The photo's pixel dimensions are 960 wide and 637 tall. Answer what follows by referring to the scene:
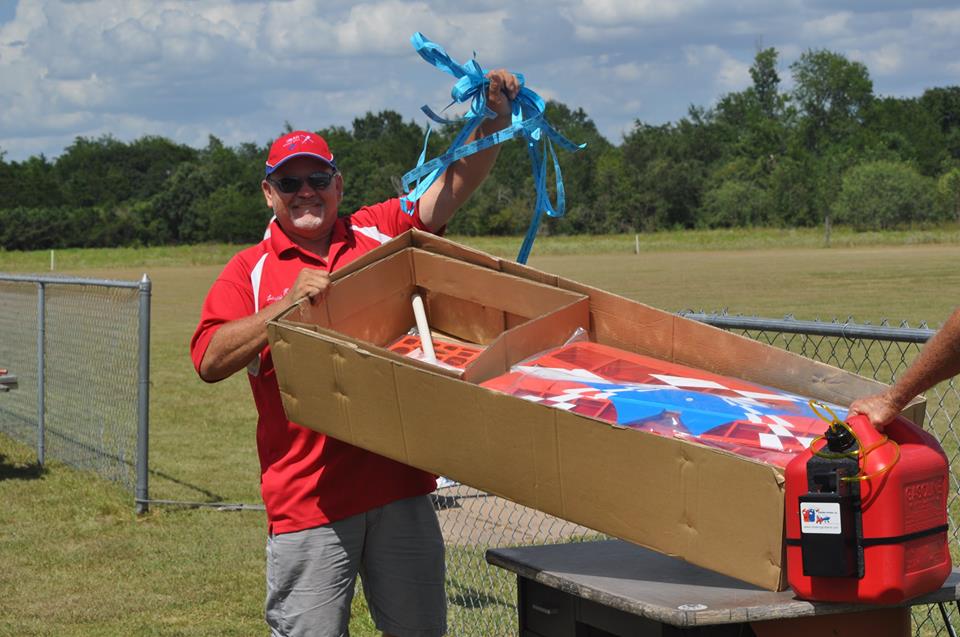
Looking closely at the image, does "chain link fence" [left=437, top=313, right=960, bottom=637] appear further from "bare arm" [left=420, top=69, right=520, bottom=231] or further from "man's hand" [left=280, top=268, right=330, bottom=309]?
"man's hand" [left=280, top=268, right=330, bottom=309]

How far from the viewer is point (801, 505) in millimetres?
2531

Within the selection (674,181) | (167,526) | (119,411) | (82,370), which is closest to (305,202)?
(167,526)

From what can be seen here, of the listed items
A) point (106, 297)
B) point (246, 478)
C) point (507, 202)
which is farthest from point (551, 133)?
point (507, 202)

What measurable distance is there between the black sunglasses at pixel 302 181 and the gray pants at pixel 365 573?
0.96 m

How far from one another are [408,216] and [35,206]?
102503 mm

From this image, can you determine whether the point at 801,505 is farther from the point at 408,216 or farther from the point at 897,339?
the point at 408,216

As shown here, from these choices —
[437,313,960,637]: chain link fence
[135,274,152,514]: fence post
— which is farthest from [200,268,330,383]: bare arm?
[135,274,152,514]: fence post

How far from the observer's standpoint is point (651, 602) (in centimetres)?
278

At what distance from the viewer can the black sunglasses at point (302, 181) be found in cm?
370

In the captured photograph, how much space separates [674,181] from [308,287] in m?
88.3

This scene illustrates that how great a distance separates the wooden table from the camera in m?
2.66

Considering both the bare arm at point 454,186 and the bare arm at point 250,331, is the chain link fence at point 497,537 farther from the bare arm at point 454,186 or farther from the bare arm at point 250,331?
the bare arm at point 250,331

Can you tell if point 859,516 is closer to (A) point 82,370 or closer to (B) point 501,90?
(B) point 501,90

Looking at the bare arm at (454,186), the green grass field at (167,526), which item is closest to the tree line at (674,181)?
the green grass field at (167,526)
